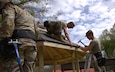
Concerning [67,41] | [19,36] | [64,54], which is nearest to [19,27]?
[19,36]

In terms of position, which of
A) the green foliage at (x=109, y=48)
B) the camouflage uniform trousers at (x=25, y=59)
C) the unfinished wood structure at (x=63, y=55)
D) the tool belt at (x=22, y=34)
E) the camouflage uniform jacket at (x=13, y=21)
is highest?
the camouflage uniform jacket at (x=13, y=21)

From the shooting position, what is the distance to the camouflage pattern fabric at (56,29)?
8.55 metres

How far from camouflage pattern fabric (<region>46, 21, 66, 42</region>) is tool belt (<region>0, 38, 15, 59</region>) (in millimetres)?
4074

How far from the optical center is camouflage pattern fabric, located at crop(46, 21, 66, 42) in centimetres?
855

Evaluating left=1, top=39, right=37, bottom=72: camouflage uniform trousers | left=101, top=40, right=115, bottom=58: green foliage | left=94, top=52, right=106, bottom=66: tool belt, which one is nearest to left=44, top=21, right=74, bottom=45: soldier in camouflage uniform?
left=94, top=52, right=106, bottom=66: tool belt

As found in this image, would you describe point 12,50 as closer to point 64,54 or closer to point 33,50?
point 33,50

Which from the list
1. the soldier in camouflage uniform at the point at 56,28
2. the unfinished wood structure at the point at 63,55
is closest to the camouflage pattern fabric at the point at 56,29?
the soldier in camouflage uniform at the point at 56,28

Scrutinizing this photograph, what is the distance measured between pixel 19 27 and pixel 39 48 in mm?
3762

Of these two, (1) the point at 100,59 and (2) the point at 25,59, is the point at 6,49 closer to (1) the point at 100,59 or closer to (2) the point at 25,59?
(2) the point at 25,59

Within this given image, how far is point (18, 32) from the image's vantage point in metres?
4.64

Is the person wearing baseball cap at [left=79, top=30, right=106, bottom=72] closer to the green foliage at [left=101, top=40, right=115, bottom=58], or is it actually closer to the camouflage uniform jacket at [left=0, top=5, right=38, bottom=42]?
the camouflage uniform jacket at [left=0, top=5, right=38, bottom=42]

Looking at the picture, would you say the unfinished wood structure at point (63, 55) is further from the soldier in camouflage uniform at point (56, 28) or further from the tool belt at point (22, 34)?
the tool belt at point (22, 34)

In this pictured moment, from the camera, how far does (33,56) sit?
4773 mm

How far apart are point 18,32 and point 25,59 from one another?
0.47m
